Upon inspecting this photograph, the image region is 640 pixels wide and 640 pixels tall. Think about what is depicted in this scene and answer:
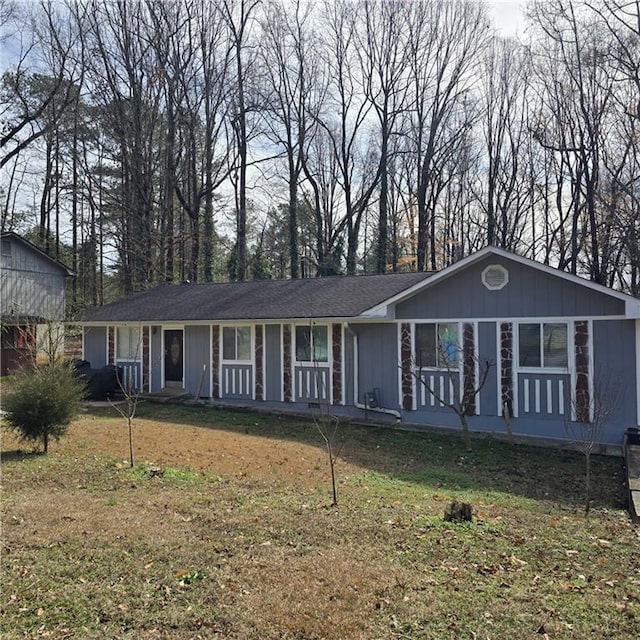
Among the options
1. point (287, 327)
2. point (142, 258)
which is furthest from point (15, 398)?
point (142, 258)

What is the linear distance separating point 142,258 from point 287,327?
559 inches

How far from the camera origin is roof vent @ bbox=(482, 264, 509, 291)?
11.2 m

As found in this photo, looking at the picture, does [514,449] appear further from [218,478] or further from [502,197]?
[502,197]

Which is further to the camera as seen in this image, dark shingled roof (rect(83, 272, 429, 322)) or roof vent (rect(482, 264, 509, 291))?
dark shingled roof (rect(83, 272, 429, 322))

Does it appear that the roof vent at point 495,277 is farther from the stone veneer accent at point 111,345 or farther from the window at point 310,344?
the stone veneer accent at point 111,345

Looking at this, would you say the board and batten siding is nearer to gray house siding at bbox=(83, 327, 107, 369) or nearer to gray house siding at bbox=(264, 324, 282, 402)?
gray house siding at bbox=(83, 327, 107, 369)

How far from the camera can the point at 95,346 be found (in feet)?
57.6

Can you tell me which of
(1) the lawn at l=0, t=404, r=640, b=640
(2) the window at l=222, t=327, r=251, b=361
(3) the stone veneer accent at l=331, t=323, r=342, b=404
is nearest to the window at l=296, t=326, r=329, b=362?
(3) the stone veneer accent at l=331, t=323, r=342, b=404

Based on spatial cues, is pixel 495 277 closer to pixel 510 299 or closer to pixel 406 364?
pixel 510 299

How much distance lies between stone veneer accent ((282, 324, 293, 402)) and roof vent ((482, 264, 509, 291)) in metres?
5.25

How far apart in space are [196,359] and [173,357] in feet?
3.24

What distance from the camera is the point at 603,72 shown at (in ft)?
70.8

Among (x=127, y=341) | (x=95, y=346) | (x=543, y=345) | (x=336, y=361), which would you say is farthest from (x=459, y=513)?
(x=95, y=346)

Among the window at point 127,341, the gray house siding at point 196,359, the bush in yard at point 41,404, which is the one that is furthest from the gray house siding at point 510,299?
the window at point 127,341
